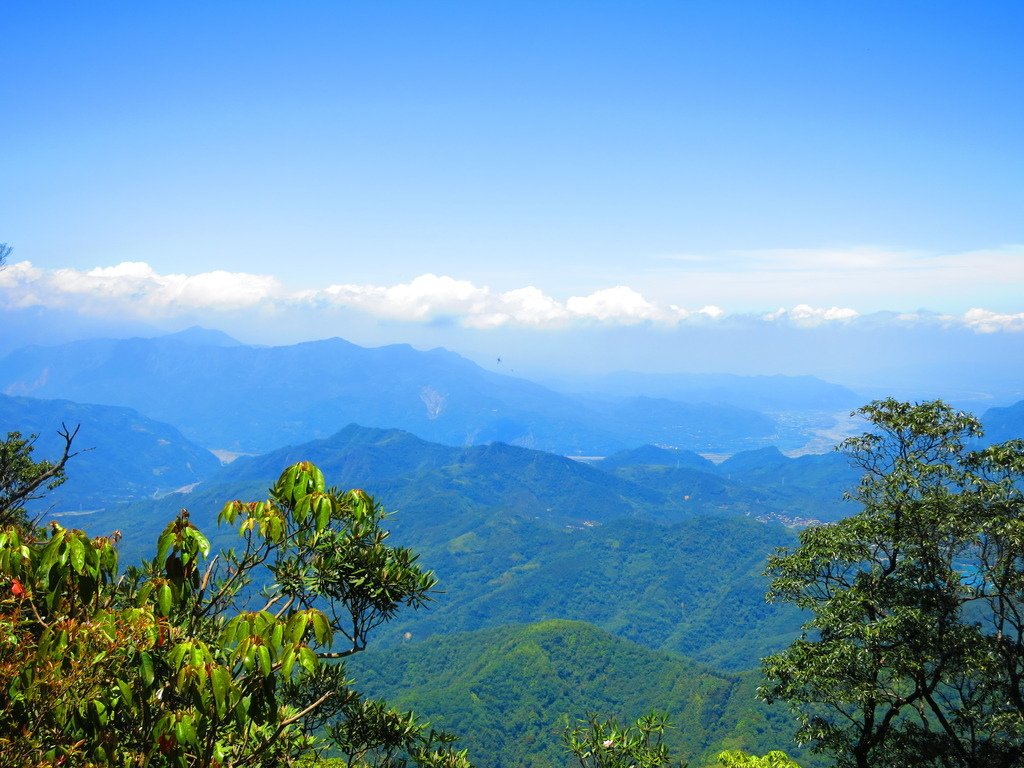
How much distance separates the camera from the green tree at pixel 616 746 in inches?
283

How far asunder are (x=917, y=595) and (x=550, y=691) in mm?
80402

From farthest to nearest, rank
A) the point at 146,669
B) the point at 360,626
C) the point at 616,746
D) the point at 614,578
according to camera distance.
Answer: the point at 614,578 → the point at 616,746 → the point at 360,626 → the point at 146,669

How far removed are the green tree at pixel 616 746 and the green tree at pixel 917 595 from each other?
14.3 ft

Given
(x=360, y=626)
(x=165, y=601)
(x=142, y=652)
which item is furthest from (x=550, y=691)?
(x=142, y=652)

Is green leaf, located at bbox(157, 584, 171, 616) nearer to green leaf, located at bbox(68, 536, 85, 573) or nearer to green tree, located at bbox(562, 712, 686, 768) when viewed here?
green leaf, located at bbox(68, 536, 85, 573)

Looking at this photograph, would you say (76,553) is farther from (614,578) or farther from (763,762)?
(614,578)

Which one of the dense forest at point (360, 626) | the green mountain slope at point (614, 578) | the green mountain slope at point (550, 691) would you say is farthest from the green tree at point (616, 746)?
the green mountain slope at point (614, 578)

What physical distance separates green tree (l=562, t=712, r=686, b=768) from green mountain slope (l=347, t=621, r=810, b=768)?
212 ft

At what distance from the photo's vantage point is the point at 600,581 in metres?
158

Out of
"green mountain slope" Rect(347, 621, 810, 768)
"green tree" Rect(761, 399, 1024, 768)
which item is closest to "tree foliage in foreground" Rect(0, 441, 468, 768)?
"green tree" Rect(761, 399, 1024, 768)

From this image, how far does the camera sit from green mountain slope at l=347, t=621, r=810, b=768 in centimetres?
7106

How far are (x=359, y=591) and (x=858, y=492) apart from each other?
32.8 feet

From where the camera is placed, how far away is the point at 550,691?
3275 inches

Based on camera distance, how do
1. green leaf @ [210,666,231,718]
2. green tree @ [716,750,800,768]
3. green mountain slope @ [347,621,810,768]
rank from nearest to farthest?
green leaf @ [210,666,231,718], green tree @ [716,750,800,768], green mountain slope @ [347,621,810,768]
